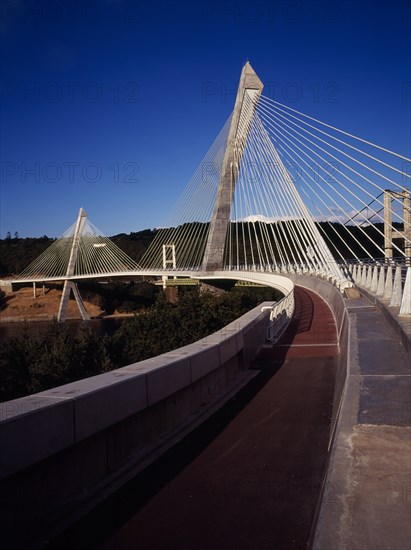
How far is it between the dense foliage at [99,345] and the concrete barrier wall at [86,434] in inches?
345

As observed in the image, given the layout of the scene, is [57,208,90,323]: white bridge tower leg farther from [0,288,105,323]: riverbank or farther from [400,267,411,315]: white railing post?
[400,267,411,315]: white railing post

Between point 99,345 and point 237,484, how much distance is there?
637 inches

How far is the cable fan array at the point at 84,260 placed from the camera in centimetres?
7619

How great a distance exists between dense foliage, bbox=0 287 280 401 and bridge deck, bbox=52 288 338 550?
29.4 ft

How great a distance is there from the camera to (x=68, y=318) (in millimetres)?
75312

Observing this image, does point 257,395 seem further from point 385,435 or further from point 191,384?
point 385,435

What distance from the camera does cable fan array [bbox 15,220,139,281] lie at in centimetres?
7619

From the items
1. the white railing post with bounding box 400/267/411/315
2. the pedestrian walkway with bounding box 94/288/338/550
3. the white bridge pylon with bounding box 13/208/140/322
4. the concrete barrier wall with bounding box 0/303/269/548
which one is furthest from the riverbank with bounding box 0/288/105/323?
the concrete barrier wall with bounding box 0/303/269/548

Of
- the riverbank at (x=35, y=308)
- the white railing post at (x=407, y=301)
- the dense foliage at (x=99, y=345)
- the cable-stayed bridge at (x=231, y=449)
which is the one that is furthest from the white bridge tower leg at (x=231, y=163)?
the riverbank at (x=35, y=308)

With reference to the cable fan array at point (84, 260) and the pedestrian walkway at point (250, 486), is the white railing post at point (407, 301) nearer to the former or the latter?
the pedestrian walkway at point (250, 486)

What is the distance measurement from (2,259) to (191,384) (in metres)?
119

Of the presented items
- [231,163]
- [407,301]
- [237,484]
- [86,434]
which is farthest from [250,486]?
[231,163]

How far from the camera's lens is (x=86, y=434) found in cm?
333

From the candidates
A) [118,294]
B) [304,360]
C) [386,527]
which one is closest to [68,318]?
[118,294]
